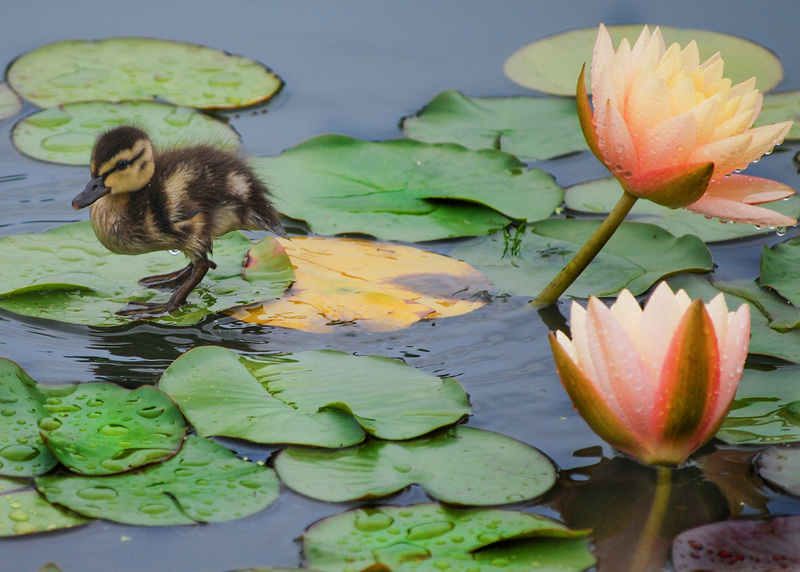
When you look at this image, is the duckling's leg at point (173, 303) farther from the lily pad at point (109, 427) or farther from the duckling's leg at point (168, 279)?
the lily pad at point (109, 427)

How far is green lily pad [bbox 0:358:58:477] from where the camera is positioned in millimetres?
1724

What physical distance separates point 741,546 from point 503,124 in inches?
82.0

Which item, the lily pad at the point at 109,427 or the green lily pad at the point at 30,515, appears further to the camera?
the lily pad at the point at 109,427

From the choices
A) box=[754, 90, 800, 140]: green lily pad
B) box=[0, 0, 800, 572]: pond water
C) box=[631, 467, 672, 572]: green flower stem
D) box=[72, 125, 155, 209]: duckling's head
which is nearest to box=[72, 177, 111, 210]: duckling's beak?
box=[72, 125, 155, 209]: duckling's head

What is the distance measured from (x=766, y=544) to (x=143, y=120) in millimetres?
2548

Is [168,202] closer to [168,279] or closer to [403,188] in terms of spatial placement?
[168,279]

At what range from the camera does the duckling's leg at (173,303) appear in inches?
93.1

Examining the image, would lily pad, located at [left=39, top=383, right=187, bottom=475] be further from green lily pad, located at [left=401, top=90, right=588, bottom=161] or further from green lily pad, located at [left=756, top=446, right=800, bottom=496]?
green lily pad, located at [left=401, top=90, right=588, bottom=161]

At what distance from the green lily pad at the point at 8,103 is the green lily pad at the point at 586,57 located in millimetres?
1956

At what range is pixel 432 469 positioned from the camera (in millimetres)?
1764

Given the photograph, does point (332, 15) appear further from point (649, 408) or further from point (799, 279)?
point (649, 408)

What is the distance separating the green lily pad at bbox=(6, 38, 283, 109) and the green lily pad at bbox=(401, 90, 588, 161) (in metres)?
0.67

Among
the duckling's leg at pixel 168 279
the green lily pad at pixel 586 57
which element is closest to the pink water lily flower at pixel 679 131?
the duckling's leg at pixel 168 279

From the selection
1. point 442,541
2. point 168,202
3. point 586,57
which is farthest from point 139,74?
point 442,541
